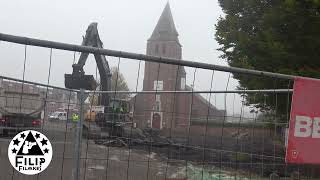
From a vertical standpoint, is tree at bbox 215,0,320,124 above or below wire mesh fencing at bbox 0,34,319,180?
above

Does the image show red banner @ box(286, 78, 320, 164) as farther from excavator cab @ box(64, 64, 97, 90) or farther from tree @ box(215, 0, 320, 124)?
tree @ box(215, 0, 320, 124)

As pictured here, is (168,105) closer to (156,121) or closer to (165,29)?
(156,121)

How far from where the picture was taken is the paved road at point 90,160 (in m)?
5.94

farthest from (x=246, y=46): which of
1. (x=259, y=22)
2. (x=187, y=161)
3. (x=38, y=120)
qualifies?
(x=38, y=120)

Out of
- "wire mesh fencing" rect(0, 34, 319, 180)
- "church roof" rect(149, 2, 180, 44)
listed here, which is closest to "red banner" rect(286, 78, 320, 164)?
"wire mesh fencing" rect(0, 34, 319, 180)

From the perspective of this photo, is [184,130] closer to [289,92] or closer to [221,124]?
[221,124]

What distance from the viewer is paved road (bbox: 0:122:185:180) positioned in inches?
234

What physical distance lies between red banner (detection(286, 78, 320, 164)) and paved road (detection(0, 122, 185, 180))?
74.0 inches

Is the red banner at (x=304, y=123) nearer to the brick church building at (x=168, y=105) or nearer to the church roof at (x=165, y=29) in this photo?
the brick church building at (x=168, y=105)

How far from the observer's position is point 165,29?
7838 cm

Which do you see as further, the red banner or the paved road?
the paved road

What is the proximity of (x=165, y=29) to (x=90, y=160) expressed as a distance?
7293 cm

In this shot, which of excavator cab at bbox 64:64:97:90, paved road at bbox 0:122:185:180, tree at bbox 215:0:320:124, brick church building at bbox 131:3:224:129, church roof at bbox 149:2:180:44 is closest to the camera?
excavator cab at bbox 64:64:97:90

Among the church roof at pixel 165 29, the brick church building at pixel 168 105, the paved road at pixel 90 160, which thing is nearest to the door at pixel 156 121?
the brick church building at pixel 168 105
